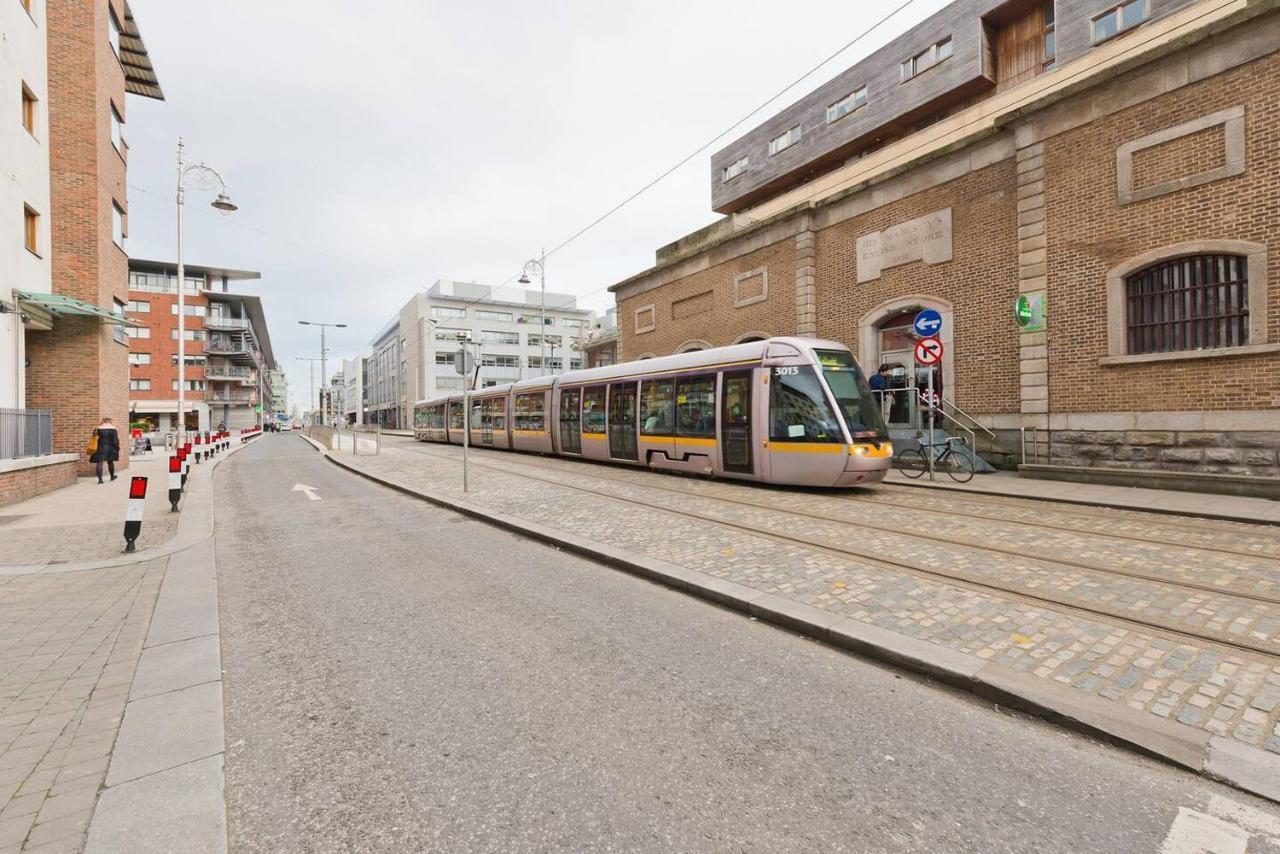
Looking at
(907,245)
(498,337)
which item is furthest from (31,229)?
(498,337)

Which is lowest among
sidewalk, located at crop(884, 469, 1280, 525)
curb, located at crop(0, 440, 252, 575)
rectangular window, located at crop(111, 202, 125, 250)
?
curb, located at crop(0, 440, 252, 575)

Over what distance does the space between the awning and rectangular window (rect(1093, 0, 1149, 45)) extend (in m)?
28.3

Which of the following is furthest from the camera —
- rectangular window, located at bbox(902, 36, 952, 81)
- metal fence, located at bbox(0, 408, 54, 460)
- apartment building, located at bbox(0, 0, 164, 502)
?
rectangular window, located at bbox(902, 36, 952, 81)

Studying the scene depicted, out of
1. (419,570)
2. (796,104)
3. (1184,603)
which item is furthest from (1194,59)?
(796,104)

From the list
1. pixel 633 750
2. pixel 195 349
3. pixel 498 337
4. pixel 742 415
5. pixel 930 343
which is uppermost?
pixel 498 337

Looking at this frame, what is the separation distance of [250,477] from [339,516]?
8681mm

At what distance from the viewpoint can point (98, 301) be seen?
14.5 m

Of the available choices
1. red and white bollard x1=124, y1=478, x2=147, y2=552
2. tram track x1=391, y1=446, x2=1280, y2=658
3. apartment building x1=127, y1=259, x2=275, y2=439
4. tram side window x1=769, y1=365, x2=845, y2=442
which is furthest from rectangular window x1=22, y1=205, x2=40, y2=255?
apartment building x1=127, y1=259, x2=275, y2=439

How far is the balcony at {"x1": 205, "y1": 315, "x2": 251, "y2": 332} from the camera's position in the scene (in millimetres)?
59156

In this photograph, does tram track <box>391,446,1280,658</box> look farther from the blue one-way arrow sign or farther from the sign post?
the blue one-way arrow sign

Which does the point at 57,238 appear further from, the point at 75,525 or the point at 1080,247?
the point at 1080,247

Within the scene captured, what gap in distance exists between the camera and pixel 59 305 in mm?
12305

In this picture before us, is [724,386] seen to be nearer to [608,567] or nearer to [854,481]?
[854,481]

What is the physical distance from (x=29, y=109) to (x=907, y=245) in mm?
21011
